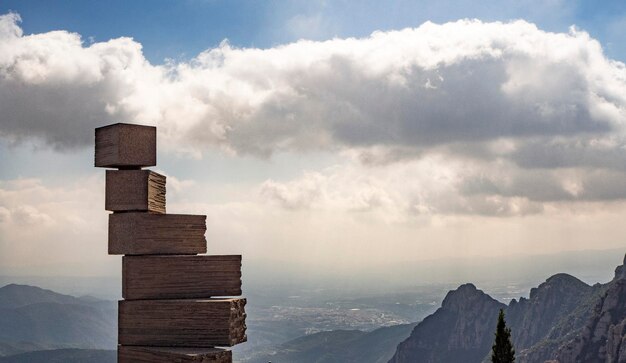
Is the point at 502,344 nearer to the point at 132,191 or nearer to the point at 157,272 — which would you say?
the point at 157,272

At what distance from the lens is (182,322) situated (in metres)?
9.18

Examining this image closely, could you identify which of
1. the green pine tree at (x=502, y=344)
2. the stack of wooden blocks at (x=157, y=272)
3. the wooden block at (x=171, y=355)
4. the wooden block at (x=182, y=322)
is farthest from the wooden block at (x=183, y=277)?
the green pine tree at (x=502, y=344)

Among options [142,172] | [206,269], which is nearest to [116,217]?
[142,172]

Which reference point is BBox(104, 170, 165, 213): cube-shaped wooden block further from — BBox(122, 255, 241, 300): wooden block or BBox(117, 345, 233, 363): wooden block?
BBox(117, 345, 233, 363): wooden block

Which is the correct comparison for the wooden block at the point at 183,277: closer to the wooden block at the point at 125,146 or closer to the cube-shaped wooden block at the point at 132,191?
the cube-shaped wooden block at the point at 132,191

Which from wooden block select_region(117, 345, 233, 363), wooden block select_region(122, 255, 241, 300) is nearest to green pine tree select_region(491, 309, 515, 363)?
wooden block select_region(122, 255, 241, 300)

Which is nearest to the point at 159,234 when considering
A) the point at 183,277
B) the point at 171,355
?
the point at 183,277

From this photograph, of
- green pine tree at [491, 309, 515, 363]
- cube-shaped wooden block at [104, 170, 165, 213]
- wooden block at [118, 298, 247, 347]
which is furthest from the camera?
green pine tree at [491, 309, 515, 363]

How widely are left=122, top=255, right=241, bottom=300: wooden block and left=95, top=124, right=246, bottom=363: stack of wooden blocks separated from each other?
1 cm

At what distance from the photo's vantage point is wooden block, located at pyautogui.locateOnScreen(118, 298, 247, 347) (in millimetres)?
9070

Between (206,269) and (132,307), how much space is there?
1.04 metres

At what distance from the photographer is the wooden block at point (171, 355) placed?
28.8 feet

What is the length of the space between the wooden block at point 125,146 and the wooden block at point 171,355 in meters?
2.33

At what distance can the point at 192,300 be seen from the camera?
30.3 feet
